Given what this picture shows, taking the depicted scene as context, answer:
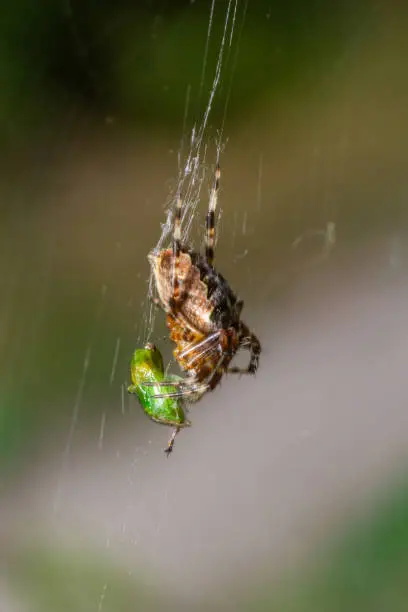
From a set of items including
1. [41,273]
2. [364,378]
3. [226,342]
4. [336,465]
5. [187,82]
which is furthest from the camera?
[41,273]

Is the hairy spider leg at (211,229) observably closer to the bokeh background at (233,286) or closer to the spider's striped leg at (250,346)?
the spider's striped leg at (250,346)

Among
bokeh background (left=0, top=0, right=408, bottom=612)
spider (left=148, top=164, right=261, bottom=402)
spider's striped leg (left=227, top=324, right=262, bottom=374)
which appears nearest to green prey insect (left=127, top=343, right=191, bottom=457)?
spider (left=148, top=164, right=261, bottom=402)

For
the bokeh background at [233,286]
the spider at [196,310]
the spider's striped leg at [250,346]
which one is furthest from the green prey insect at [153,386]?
the bokeh background at [233,286]

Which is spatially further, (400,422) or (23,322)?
(23,322)

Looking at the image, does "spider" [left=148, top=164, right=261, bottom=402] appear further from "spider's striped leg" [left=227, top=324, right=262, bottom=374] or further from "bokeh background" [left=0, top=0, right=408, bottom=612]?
"bokeh background" [left=0, top=0, right=408, bottom=612]

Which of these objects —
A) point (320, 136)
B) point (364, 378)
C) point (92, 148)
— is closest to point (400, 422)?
point (364, 378)

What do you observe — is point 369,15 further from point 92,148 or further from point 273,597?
point 273,597
